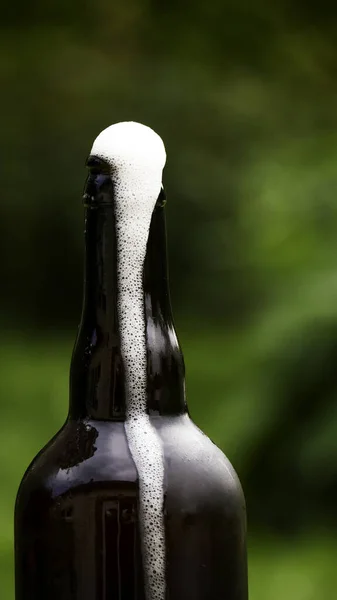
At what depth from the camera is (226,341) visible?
98 cm

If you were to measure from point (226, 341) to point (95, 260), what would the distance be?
553 millimetres

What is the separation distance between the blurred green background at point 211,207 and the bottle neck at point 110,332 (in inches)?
20.0

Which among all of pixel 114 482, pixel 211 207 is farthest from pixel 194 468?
pixel 211 207

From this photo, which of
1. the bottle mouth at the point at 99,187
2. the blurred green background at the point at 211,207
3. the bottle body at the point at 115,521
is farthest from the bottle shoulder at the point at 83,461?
the blurred green background at the point at 211,207

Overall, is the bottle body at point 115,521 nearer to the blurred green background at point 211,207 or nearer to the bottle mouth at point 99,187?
the bottle mouth at point 99,187

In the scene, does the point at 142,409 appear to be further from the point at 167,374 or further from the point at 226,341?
the point at 226,341

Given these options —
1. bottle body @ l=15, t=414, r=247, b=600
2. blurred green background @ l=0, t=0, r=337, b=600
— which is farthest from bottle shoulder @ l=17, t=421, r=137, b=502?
blurred green background @ l=0, t=0, r=337, b=600

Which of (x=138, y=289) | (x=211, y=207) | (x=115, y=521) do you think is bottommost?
(x=115, y=521)

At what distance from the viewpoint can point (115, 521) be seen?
41cm

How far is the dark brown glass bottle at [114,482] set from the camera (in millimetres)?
405

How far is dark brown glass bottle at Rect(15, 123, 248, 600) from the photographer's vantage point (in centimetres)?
41

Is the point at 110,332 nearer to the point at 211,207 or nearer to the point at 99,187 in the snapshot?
the point at 99,187

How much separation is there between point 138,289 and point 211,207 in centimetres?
59

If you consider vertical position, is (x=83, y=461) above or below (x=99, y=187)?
below
